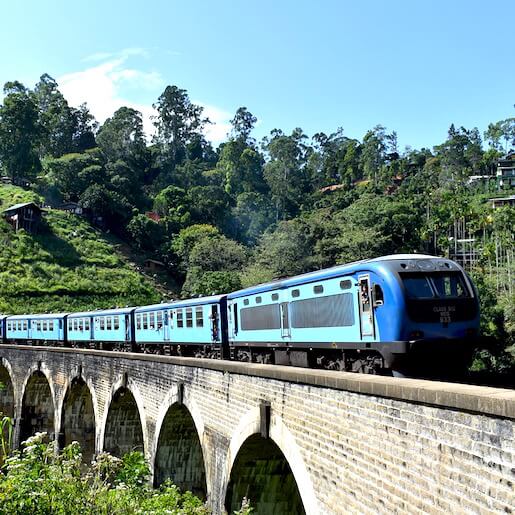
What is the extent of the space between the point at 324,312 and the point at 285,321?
1981 mm

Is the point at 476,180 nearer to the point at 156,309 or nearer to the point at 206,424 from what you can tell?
the point at 156,309

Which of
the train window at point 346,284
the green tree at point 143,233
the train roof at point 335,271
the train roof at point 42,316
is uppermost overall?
the green tree at point 143,233

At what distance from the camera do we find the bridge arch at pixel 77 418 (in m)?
26.3

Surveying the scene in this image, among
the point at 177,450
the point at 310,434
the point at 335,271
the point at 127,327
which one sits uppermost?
the point at 335,271

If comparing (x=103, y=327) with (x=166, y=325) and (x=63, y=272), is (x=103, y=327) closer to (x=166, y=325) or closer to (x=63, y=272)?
(x=166, y=325)

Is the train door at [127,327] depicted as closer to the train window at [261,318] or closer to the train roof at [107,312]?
the train roof at [107,312]

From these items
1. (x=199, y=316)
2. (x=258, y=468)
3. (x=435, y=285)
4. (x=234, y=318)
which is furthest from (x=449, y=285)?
(x=199, y=316)

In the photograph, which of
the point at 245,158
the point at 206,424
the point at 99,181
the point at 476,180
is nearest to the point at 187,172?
the point at 245,158

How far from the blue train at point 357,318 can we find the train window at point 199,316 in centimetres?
32

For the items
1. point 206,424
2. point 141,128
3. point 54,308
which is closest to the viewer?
point 206,424

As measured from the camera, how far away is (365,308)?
11.2m

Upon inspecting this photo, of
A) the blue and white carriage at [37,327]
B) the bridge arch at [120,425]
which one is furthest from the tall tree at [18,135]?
the bridge arch at [120,425]

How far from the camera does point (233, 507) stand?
543 inches

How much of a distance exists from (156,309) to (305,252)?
35.4m
